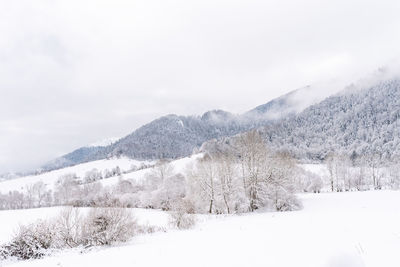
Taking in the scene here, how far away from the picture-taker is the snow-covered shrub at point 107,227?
18328 mm

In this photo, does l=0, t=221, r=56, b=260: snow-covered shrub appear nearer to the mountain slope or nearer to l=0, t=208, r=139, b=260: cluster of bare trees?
l=0, t=208, r=139, b=260: cluster of bare trees

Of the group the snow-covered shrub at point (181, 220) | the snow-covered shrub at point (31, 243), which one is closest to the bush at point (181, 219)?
the snow-covered shrub at point (181, 220)

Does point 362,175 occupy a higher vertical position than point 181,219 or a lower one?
lower

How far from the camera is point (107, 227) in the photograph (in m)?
18.7

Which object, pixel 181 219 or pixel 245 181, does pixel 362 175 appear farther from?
pixel 181 219

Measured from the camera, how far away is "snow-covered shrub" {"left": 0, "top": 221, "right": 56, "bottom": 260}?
1755cm

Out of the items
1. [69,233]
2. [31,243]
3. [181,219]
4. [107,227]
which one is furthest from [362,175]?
[31,243]

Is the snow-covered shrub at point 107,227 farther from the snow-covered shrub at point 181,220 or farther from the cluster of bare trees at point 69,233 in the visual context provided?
the snow-covered shrub at point 181,220

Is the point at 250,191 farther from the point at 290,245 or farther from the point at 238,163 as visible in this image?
the point at 290,245

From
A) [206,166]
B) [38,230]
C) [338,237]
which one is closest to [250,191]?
[206,166]

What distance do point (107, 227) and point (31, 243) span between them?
5458 millimetres

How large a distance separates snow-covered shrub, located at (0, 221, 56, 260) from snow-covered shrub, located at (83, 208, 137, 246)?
2.75m

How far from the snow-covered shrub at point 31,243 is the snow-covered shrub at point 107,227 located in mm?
2749

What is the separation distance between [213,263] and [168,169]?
7473 centimetres
